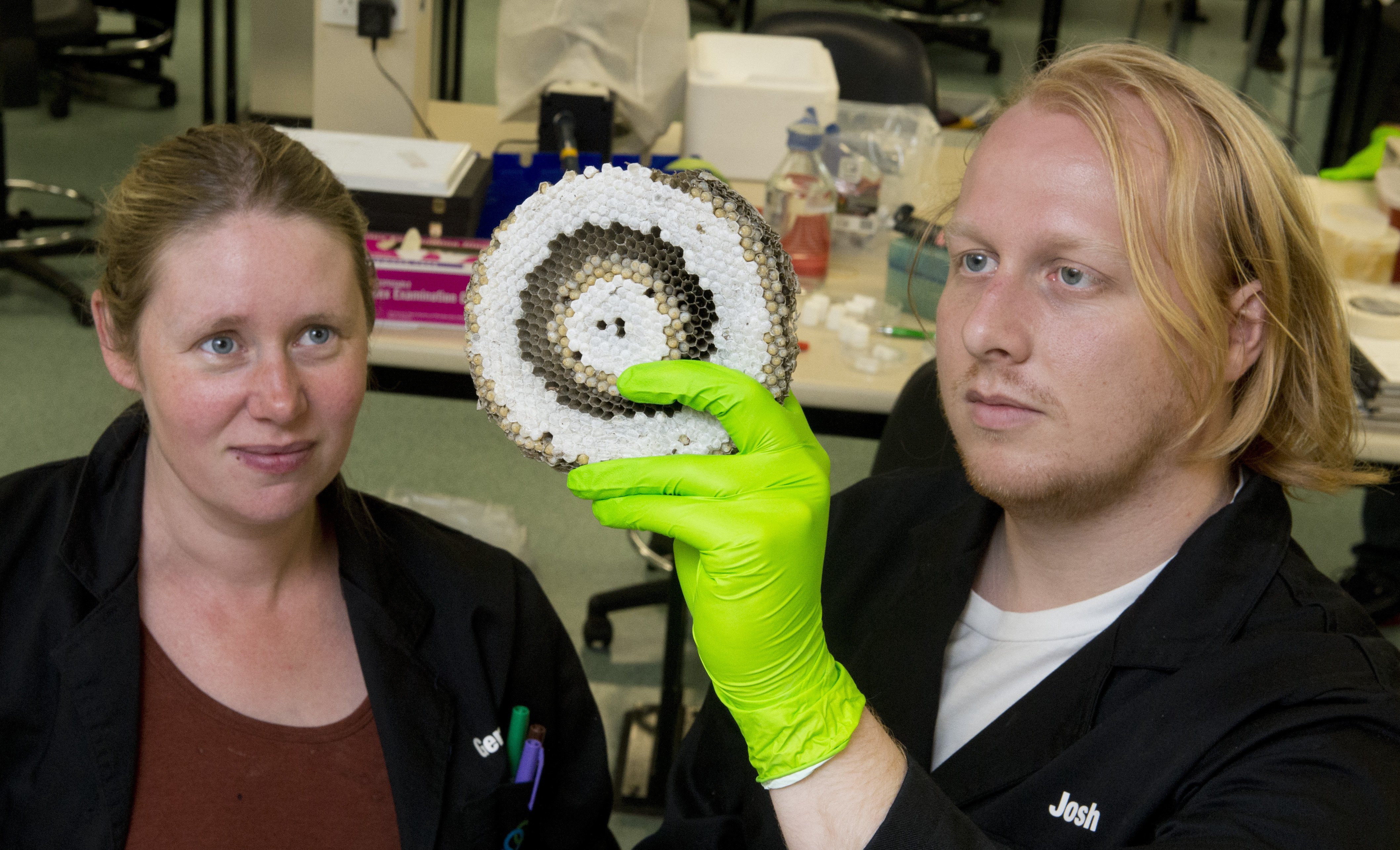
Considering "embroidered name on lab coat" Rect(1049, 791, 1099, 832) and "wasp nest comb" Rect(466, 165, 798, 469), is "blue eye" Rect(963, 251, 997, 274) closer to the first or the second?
"wasp nest comb" Rect(466, 165, 798, 469)

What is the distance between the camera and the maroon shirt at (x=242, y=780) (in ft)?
4.32

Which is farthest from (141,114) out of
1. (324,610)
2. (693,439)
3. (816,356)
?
(693,439)

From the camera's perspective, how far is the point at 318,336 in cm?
134

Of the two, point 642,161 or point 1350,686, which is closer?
point 1350,686

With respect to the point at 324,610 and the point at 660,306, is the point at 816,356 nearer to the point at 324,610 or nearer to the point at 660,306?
the point at 324,610

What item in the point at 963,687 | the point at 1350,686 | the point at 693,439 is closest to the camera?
the point at 1350,686

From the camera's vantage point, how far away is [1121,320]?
1124 mm

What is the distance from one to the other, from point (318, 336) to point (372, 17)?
6.49 ft

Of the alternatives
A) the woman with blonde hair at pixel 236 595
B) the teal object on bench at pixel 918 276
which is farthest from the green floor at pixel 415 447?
the woman with blonde hair at pixel 236 595

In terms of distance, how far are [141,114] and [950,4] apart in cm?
452

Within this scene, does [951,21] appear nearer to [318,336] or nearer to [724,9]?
[724,9]

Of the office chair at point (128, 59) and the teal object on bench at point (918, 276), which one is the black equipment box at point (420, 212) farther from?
the office chair at point (128, 59)

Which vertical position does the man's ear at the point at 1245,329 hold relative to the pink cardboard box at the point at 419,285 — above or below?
above

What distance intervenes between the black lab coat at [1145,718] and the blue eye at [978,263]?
A: 0.99 feet
